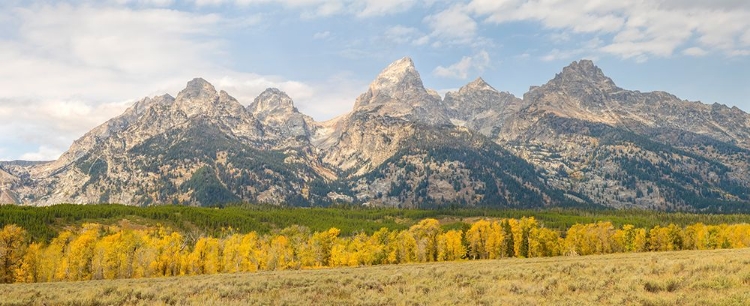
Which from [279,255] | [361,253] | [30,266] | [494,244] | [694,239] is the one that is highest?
[694,239]

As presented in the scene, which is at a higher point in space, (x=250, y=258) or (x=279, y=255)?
(x=279, y=255)

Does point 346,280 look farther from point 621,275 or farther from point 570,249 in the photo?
point 570,249

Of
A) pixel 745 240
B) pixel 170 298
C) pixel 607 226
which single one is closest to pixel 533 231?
pixel 607 226

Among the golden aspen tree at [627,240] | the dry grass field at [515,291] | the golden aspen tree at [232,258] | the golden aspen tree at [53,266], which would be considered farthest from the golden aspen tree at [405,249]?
the dry grass field at [515,291]

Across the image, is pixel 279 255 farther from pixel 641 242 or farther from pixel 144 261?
pixel 641 242

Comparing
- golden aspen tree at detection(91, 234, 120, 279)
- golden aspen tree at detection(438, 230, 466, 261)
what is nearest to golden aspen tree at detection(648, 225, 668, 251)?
golden aspen tree at detection(438, 230, 466, 261)

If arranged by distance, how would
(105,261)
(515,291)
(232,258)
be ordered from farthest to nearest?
(232,258), (105,261), (515,291)

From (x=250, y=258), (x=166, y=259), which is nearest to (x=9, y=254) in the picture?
(x=166, y=259)

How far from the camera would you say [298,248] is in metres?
131

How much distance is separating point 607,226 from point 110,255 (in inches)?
5856

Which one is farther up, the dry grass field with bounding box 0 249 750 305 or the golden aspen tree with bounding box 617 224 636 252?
the dry grass field with bounding box 0 249 750 305

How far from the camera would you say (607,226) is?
148250mm

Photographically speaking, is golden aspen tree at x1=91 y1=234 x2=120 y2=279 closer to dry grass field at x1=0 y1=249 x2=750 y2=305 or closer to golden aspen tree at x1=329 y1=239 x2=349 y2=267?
golden aspen tree at x1=329 y1=239 x2=349 y2=267

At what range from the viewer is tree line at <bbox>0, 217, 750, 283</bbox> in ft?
353
